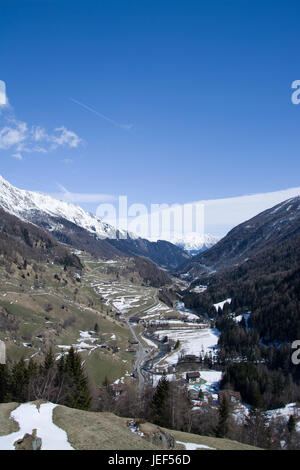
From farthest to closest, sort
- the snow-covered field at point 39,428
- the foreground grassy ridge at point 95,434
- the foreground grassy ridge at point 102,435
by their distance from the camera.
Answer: the foreground grassy ridge at point 102,435 → the foreground grassy ridge at point 95,434 → the snow-covered field at point 39,428

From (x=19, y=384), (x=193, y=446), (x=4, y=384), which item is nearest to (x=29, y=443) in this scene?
(x=193, y=446)

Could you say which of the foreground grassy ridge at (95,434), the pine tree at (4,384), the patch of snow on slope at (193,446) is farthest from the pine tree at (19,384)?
the patch of snow on slope at (193,446)

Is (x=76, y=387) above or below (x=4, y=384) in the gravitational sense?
above

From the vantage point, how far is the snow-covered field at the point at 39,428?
2839 cm

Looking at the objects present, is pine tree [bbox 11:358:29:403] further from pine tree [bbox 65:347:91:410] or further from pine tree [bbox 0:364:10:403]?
pine tree [bbox 65:347:91:410]

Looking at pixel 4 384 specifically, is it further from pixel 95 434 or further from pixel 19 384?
pixel 95 434

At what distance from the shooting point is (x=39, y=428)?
106 feet

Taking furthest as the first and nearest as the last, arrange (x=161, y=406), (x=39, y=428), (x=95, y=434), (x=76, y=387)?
(x=161, y=406)
(x=76, y=387)
(x=39, y=428)
(x=95, y=434)

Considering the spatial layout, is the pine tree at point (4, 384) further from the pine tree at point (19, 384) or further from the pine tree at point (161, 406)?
the pine tree at point (161, 406)

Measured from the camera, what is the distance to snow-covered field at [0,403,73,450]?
28.4m

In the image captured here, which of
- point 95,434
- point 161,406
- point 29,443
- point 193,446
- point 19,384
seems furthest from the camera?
point 19,384

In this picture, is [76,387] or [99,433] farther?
[76,387]

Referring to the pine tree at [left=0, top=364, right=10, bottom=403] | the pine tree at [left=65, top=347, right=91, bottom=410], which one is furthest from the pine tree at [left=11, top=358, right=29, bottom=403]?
the pine tree at [left=65, top=347, right=91, bottom=410]
